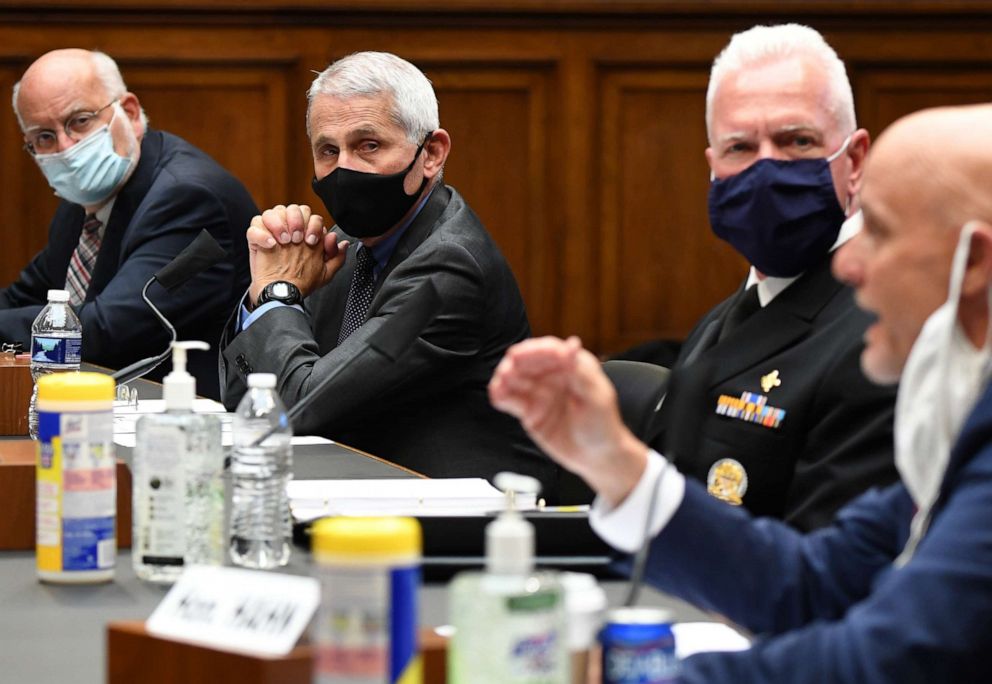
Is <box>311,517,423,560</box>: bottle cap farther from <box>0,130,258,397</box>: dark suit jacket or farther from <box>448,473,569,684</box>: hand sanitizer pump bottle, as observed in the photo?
<box>0,130,258,397</box>: dark suit jacket

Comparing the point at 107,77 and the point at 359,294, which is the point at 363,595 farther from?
the point at 107,77

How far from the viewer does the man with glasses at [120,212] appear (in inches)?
161

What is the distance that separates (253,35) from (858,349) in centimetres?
401

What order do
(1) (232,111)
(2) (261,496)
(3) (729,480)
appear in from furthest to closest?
→ (1) (232,111) → (3) (729,480) → (2) (261,496)

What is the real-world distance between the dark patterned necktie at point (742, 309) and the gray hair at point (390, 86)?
42.3 inches

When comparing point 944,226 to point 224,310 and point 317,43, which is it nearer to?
point 224,310

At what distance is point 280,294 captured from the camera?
3.13 metres

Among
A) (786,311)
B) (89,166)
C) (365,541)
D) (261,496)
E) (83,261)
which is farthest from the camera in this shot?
(83,261)

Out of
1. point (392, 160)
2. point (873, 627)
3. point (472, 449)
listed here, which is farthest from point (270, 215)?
point (873, 627)

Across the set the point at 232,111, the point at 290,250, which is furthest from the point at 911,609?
the point at 232,111

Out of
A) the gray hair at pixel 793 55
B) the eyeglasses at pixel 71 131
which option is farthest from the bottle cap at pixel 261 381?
the eyeglasses at pixel 71 131

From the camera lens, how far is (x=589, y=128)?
223 inches

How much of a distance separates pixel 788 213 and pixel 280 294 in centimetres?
128

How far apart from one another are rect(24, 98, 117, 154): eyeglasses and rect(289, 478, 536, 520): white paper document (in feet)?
8.99
